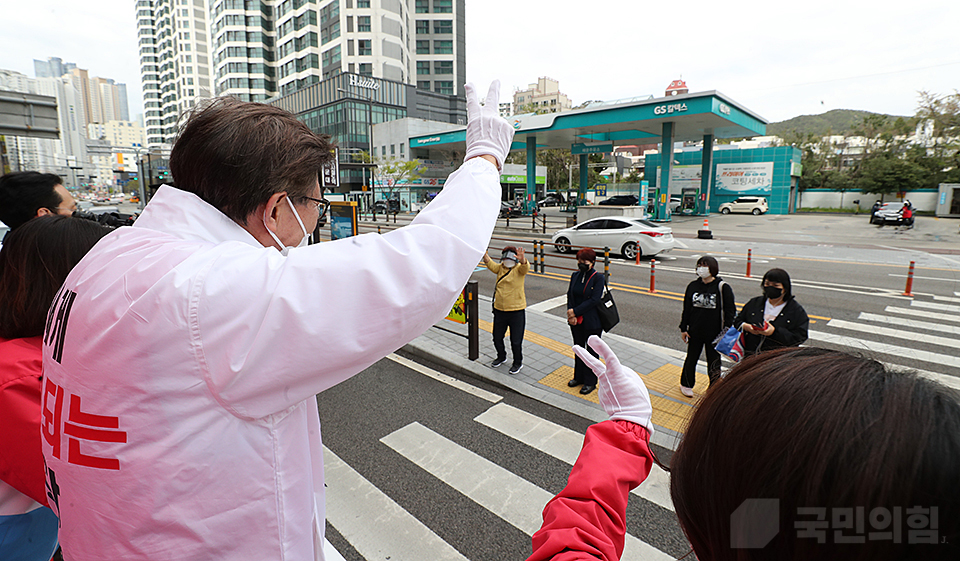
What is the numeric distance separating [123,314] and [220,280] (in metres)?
0.23

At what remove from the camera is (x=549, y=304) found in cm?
1055

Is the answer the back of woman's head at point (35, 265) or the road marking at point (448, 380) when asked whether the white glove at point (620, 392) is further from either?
the road marking at point (448, 380)

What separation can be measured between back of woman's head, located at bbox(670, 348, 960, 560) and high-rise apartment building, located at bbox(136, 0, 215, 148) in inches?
3709

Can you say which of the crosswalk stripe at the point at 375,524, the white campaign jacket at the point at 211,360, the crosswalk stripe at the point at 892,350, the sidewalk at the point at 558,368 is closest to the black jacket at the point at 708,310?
the sidewalk at the point at 558,368

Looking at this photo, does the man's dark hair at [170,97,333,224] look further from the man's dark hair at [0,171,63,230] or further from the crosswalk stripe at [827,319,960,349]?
the crosswalk stripe at [827,319,960,349]

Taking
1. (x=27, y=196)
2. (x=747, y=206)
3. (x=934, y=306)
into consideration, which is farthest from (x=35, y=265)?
(x=747, y=206)

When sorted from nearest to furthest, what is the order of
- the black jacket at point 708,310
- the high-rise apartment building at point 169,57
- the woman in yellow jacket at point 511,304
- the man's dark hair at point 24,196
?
the man's dark hair at point 24,196
the black jacket at point 708,310
the woman in yellow jacket at point 511,304
the high-rise apartment building at point 169,57

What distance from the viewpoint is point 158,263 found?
0.94m

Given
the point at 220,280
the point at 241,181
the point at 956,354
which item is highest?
the point at 241,181

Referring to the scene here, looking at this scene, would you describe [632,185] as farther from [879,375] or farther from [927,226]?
[879,375]

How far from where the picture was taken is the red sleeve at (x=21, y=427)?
1.43m

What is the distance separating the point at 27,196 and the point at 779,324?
7.23m

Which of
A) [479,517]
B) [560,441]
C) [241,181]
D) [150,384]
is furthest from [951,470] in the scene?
[560,441]

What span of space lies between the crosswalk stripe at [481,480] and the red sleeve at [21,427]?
280cm
